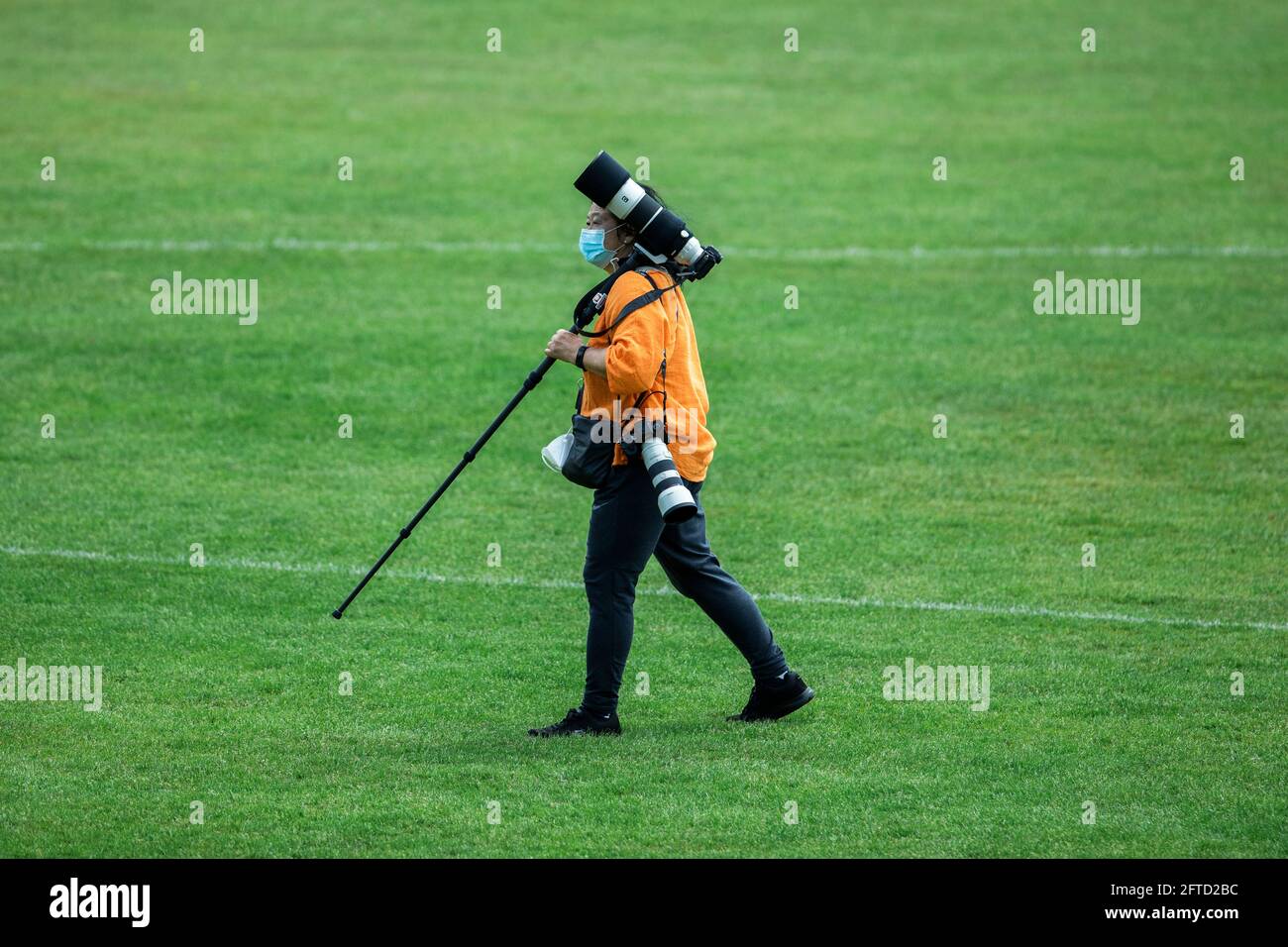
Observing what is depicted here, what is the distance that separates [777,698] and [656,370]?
1.81 metres

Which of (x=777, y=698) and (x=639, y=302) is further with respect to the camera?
(x=777, y=698)

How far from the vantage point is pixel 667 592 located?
34.6 feet

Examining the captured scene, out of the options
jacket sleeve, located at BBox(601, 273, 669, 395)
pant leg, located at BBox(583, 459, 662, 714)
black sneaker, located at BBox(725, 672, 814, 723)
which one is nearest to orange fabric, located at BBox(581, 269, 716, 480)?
jacket sleeve, located at BBox(601, 273, 669, 395)

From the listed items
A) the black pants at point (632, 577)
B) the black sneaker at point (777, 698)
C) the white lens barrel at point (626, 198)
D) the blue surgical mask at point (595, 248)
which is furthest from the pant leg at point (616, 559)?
the white lens barrel at point (626, 198)

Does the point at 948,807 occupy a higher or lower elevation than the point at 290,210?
lower

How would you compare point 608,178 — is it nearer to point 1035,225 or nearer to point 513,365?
point 513,365

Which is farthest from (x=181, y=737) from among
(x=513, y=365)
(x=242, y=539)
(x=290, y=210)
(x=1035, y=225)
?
(x=1035, y=225)

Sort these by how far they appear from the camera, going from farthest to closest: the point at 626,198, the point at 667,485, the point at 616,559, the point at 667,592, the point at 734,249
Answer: the point at 734,249 → the point at 667,592 → the point at 616,559 → the point at 626,198 → the point at 667,485

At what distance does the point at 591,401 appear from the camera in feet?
25.5

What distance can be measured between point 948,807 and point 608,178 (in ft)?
10.2

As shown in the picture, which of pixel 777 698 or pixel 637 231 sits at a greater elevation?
pixel 637 231

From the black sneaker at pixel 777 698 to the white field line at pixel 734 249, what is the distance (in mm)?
10738

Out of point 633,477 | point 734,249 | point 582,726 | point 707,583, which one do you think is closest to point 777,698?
point 707,583

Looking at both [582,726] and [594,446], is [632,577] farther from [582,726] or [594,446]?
[582,726]
